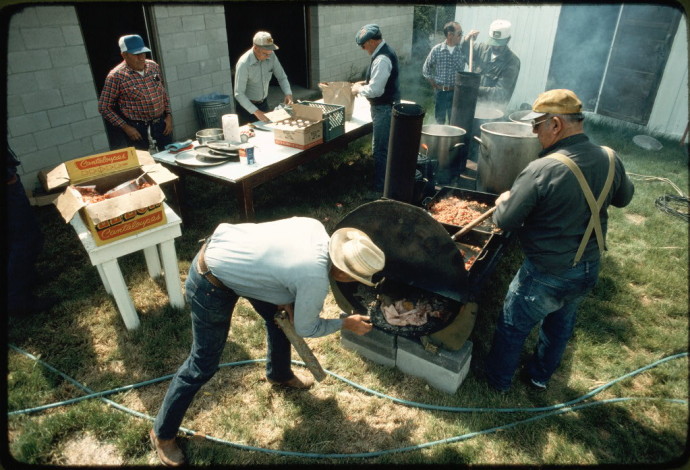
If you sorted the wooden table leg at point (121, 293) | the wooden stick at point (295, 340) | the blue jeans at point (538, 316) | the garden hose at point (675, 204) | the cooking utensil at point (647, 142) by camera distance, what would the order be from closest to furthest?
the wooden stick at point (295, 340)
the blue jeans at point (538, 316)
the wooden table leg at point (121, 293)
the garden hose at point (675, 204)
the cooking utensil at point (647, 142)

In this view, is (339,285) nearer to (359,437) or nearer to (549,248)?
(359,437)

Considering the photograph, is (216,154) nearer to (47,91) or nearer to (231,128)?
(231,128)

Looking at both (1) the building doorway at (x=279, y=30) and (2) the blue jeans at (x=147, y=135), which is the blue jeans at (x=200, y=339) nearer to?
(2) the blue jeans at (x=147, y=135)

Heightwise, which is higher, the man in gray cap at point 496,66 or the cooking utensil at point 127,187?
the man in gray cap at point 496,66

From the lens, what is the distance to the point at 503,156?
542 cm

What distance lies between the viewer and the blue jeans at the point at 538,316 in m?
3.07

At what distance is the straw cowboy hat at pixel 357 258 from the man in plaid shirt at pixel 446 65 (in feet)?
20.6

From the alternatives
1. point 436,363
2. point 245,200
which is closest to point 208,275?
point 436,363

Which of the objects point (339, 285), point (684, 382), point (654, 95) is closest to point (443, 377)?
point (339, 285)

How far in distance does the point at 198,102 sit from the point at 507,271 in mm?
6192

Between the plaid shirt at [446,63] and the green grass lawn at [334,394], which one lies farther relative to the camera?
the plaid shirt at [446,63]

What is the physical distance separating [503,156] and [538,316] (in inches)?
110

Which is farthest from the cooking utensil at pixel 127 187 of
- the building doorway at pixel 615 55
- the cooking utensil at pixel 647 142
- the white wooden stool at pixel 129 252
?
the building doorway at pixel 615 55

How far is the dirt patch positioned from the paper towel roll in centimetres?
369
